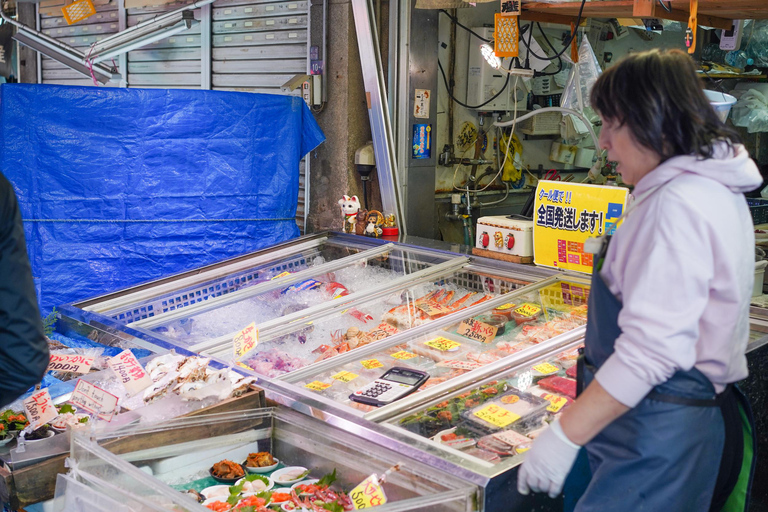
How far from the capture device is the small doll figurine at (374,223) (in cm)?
553

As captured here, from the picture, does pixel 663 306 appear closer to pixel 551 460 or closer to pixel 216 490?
pixel 551 460

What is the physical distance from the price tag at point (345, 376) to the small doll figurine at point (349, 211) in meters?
2.54

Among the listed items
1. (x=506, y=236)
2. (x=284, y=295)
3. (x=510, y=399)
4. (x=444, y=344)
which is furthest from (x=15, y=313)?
(x=506, y=236)

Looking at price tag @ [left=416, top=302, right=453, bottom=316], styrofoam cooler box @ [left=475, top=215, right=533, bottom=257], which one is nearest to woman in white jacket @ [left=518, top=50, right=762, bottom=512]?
price tag @ [left=416, top=302, right=453, bottom=316]

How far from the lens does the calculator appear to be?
9.30 ft

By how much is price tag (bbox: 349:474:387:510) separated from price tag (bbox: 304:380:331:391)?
0.66 meters

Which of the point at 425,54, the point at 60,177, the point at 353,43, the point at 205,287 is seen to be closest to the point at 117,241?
the point at 60,177

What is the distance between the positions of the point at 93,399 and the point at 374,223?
9.64 feet

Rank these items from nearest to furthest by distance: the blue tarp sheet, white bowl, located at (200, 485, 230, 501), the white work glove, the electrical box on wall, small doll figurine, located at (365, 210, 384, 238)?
the white work glove < white bowl, located at (200, 485, 230, 501) < the blue tarp sheet < small doll figurine, located at (365, 210, 384, 238) < the electrical box on wall

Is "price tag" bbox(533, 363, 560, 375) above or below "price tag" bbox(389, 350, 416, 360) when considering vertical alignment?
above

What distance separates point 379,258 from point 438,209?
74.3 inches

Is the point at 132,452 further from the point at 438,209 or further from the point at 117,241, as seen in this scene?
the point at 438,209

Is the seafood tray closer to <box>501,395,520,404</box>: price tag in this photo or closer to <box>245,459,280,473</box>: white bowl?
<box>245,459,280,473</box>: white bowl

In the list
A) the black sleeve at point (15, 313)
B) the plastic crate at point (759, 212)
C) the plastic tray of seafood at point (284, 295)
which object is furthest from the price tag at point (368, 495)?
the plastic crate at point (759, 212)
